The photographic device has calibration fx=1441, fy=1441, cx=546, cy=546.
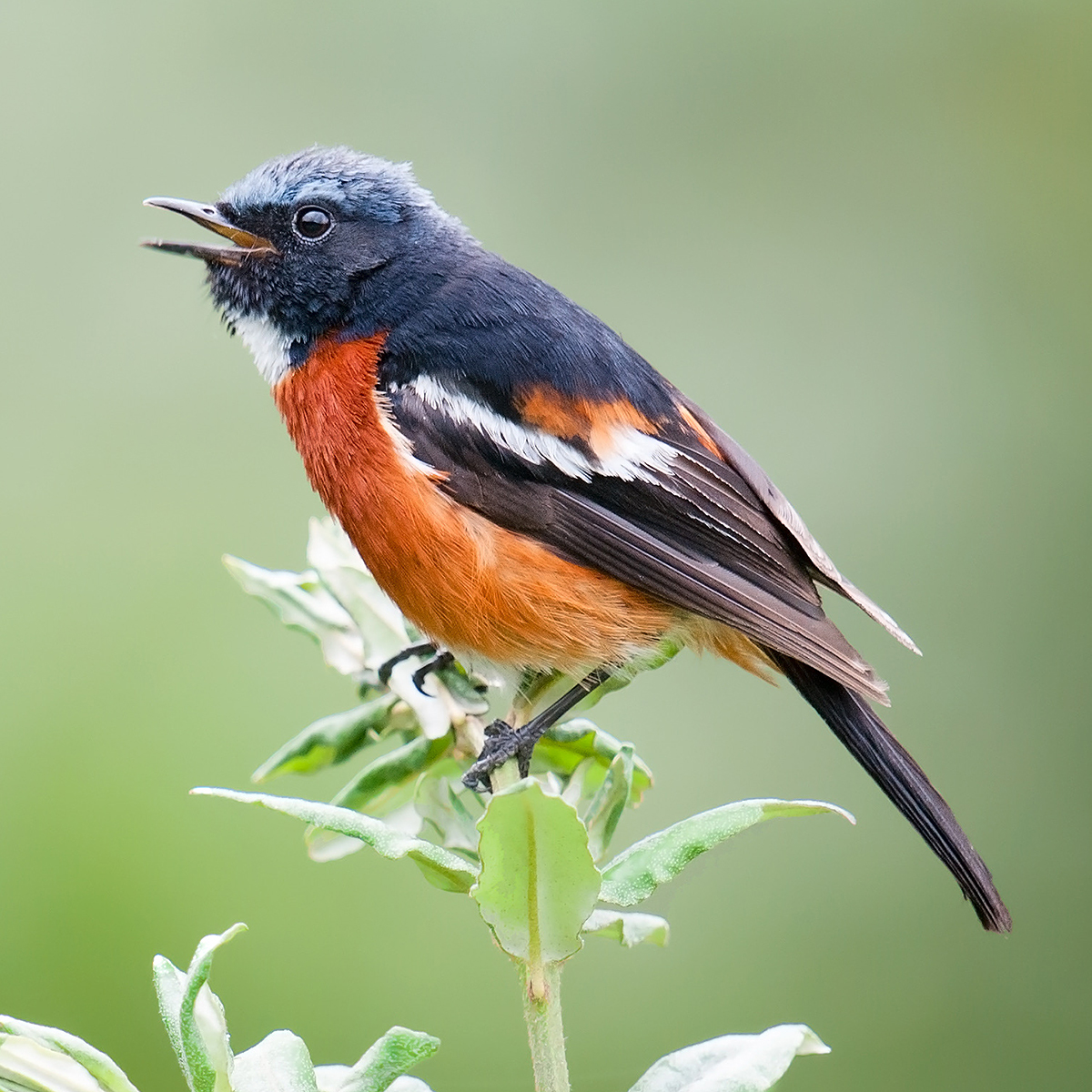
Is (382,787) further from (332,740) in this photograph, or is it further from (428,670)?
(428,670)

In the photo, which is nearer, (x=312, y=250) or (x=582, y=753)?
(x=582, y=753)

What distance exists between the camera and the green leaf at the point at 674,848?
156 cm

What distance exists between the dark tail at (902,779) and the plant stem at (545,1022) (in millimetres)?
1270

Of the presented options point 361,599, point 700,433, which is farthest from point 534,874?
point 700,433

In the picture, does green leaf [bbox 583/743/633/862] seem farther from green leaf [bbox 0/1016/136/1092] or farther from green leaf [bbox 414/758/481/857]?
green leaf [bbox 0/1016/136/1092]

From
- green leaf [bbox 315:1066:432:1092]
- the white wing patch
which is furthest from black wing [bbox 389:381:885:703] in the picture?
green leaf [bbox 315:1066:432:1092]

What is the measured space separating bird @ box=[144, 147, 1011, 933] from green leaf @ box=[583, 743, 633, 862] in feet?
2.66

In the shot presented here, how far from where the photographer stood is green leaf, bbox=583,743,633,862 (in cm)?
185

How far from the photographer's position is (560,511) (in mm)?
3000

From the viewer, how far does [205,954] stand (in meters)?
1.47

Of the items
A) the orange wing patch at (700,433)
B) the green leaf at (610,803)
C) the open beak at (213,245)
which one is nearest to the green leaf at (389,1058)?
the green leaf at (610,803)

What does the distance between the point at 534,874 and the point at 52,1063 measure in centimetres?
53

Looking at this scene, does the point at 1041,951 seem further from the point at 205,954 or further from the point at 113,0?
the point at 113,0

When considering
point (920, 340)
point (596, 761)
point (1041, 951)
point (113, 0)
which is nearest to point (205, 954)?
point (596, 761)
